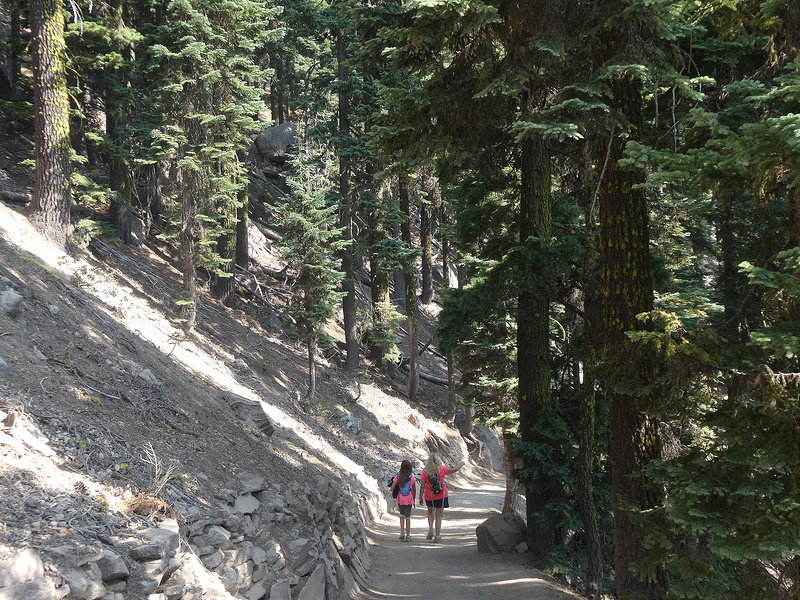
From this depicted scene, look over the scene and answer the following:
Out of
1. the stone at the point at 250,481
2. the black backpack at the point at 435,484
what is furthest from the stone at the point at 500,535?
the stone at the point at 250,481

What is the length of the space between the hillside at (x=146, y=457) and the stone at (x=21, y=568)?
13 mm

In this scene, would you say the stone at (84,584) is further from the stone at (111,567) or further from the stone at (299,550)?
the stone at (299,550)

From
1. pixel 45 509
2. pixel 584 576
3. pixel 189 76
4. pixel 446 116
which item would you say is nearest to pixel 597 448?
pixel 584 576

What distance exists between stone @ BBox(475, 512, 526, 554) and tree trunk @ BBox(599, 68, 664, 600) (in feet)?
13.7

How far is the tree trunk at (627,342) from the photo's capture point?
6020 mm

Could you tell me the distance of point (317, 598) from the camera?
23.0ft

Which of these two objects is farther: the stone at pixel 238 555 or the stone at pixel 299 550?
the stone at pixel 299 550

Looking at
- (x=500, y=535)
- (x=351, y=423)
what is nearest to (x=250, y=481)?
(x=500, y=535)

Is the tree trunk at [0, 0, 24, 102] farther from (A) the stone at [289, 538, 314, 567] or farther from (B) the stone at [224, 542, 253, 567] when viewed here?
(B) the stone at [224, 542, 253, 567]

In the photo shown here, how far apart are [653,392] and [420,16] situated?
207 inches

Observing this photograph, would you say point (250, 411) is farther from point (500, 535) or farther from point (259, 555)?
point (500, 535)

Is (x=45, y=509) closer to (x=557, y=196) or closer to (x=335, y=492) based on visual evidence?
(x=335, y=492)

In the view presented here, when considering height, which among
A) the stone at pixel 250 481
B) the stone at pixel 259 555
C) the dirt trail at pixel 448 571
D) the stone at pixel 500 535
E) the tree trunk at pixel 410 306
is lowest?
the dirt trail at pixel 448 571

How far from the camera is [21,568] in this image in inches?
158
